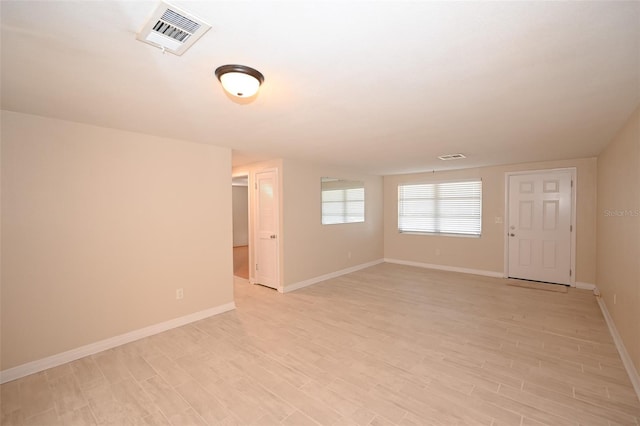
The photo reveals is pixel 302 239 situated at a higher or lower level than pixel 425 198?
lower

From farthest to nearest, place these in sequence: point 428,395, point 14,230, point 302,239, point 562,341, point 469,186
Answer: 1. point 469,186
2. point 302,239
3. point 562,341
4. point 14,230
5. point 428,395

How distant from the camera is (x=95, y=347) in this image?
113 inches

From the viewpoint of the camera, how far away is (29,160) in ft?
8.22

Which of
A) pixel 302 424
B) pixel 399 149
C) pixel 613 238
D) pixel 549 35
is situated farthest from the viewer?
pixel 399 149

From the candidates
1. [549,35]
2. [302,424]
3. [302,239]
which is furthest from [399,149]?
[302,424]

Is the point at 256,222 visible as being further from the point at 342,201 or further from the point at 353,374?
the point at 353,374

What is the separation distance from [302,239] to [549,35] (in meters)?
4.28

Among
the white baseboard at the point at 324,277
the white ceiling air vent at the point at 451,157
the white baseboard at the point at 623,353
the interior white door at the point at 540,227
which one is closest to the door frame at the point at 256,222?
the white baseboard at the point at 324,277

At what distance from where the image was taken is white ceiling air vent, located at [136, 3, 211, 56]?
1.22m

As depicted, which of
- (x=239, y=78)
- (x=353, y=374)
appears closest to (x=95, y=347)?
(x=353, y=374)

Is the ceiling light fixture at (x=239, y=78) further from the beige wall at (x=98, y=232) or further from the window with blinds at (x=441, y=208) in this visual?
the window with blinds at (x=441, y=208)

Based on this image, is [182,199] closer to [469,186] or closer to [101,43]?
[101,43]

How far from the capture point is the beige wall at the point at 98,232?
246 cm

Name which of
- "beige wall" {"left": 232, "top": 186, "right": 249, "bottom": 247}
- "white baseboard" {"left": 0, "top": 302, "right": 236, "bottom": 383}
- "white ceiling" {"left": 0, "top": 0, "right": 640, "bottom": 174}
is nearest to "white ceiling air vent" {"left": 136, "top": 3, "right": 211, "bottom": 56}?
"white ceiling" {"left": 0, "top": 0, "right": 640, "bottom": 174}
